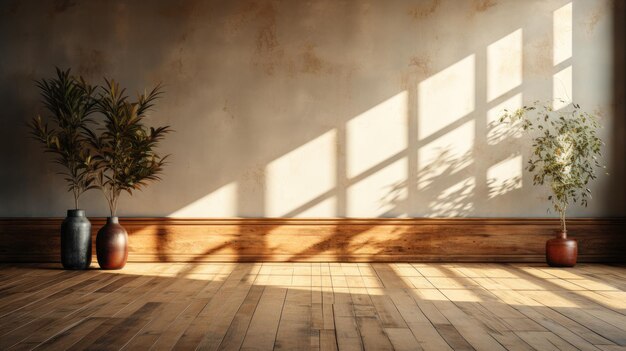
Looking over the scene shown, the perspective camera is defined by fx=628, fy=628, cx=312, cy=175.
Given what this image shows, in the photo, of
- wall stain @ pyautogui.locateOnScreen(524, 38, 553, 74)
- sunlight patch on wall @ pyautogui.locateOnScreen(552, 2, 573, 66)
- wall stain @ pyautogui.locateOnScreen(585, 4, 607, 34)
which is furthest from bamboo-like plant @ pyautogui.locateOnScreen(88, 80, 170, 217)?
wall stain @ pyautogui.locateOnScreen(585, 4, 607, 34)

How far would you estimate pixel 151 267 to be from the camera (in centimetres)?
609

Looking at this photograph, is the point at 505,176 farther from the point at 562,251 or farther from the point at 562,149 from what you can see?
the point at 562,251

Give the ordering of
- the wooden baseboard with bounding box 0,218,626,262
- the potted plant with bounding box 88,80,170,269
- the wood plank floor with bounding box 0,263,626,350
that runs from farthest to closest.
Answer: the wooden baseboard with bounding box 0,218,626,262 → the potted plant with bounding box 88,80,170,269 → the wood plank floor with bounding box 0,263,626,350

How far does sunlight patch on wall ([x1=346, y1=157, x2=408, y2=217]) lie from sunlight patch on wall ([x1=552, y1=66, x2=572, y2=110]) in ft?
5.57

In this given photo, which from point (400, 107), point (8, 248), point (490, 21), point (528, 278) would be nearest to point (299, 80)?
point (400, 107)

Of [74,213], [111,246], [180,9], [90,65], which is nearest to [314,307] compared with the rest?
[111,246]

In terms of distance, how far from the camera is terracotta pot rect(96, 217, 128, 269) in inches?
233

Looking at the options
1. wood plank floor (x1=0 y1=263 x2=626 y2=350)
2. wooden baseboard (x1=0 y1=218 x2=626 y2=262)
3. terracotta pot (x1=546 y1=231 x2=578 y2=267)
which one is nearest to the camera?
wood plank floor (x1=0 y1=263 x2=626 y2=350)

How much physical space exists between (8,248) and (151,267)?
158 centimetres

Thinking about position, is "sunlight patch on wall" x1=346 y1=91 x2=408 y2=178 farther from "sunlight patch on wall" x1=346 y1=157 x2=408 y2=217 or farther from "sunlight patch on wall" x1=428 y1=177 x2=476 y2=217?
"sunlight patch on wall" x1=428 y1=177 x2=476 y2=217

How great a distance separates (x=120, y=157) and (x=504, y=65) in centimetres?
394

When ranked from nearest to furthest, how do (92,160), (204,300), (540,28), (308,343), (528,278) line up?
(308,343)
(204,300)
(528,278)
(92,160)
(540,28)

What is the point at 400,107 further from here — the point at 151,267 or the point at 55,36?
the point at 55,36

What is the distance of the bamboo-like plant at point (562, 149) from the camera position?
598 cm
